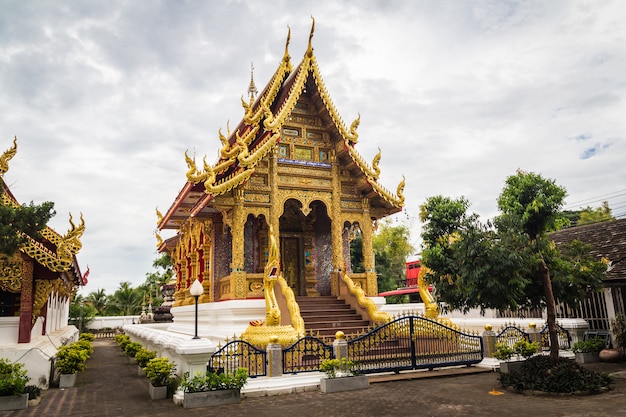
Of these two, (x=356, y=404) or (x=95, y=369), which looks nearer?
(x=356, y=404)

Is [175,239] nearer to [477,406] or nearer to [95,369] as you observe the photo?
[95,369]

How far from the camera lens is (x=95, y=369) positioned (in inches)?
526

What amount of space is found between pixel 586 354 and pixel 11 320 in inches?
509

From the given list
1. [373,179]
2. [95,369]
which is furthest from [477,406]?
[95,369]

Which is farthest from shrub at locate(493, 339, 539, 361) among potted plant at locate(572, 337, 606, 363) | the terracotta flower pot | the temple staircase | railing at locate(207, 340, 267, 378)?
railing at locate(207, 340, 267, 378)

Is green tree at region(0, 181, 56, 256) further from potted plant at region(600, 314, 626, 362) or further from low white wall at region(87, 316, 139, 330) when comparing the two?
low white wall at region(87, 316, 139, 330)

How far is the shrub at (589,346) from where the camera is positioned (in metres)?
11.0

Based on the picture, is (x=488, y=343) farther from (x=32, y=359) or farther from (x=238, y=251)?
(x=32, y=359)

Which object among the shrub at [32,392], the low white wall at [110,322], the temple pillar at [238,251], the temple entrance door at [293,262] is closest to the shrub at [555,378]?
the temple pillar at [238,251]

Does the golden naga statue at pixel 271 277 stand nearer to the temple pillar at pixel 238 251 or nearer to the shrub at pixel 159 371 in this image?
the temple pillar at pixel 238 251

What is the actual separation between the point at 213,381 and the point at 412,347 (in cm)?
433

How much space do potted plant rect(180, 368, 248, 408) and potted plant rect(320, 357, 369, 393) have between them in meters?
1.53

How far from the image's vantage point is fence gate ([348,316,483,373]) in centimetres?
955

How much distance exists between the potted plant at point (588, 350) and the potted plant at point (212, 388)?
26.8 ft
